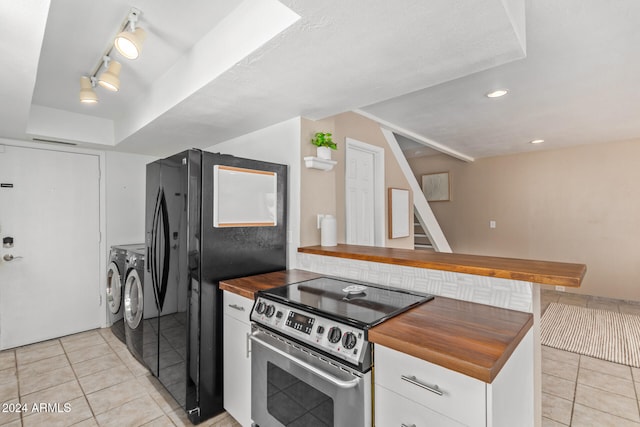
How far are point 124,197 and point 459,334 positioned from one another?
405 centimetres

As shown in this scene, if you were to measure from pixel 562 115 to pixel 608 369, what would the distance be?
2458 mm

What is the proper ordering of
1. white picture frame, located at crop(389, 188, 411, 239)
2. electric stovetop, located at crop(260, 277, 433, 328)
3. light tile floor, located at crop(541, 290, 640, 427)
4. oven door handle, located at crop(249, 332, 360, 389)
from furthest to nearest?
white picture frame, located at crop(389, 188, 411, 239), light tile floor, located at crop(541, 290, 640, 427), electric stovetop, located at crop(260, 277, 433, 328), oven door handle, located at crop(249, 332, 360, 389)

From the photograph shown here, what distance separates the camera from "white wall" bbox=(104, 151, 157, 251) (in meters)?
3.63

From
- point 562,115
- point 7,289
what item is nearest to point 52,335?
point 7,289

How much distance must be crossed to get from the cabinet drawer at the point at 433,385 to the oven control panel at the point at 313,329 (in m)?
0.09

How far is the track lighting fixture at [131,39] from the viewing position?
152cm

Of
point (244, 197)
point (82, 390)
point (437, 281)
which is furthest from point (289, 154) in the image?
point (82, 390)

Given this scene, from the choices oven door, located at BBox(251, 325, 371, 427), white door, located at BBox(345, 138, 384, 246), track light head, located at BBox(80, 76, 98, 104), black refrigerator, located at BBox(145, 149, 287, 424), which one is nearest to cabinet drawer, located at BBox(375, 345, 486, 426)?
oven door, located at BBox(251, 325, 371, 427)

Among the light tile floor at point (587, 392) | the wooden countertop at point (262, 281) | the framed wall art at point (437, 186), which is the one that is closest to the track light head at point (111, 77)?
the wooden countertop at point (262, 281)

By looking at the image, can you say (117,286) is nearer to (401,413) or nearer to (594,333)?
(401,413)

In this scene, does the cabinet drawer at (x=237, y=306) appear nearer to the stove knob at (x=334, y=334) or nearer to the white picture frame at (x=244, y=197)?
the white picture frame at (x=244, y=197)

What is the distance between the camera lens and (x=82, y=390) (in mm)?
2273

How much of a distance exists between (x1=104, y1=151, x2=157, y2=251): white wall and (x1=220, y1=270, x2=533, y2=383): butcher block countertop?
3.73m

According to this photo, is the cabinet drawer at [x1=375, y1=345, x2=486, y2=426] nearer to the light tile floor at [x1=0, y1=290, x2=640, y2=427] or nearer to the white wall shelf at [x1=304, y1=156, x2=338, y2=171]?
the light tile floor at [x1=0, y1=290, x2=640, y2=427]
